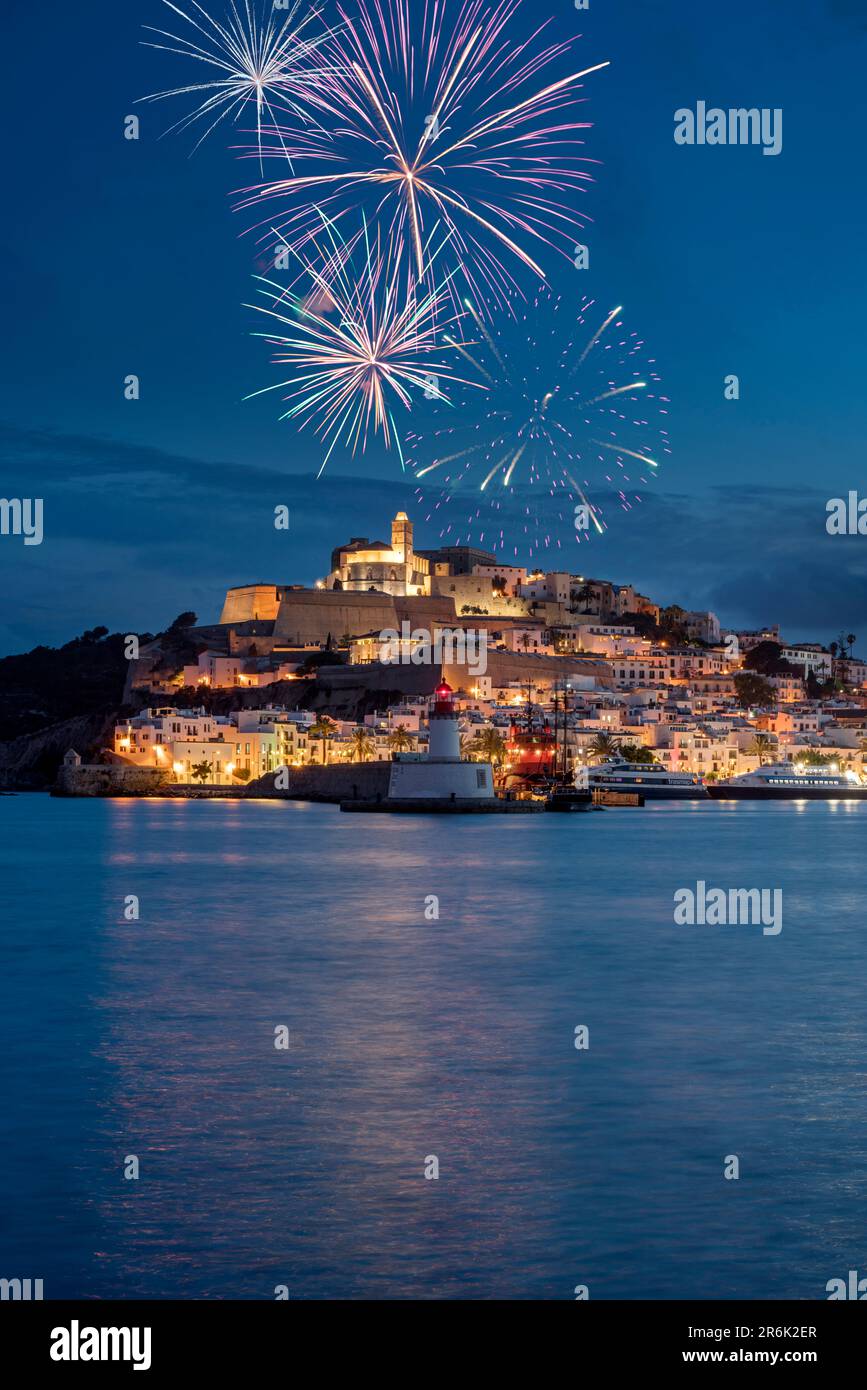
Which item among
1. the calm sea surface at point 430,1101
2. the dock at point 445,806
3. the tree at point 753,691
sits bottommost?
the calm sea surface at point 430,1101

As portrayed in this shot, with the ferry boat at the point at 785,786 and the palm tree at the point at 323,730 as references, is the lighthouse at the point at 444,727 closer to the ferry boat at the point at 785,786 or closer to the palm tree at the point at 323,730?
the palm tree at the point at 323,730

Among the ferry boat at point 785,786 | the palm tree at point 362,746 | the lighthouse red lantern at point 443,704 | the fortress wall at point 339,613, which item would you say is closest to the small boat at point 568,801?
the palm tree at point 362,746

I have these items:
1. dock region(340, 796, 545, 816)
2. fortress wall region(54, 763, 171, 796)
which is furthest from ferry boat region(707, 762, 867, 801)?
fortress wall region(54, 763, 171, 796)

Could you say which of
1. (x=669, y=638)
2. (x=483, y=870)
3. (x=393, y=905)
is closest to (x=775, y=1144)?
(x=393, y=905)

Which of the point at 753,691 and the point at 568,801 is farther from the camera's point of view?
the point at 753,691

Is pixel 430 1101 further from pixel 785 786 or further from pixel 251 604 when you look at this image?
pixel 251 604

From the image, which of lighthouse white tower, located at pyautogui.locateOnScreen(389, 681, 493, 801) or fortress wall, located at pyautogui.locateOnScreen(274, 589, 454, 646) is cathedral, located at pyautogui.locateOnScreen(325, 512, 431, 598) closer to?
fortress wall, located at pyautogui.locateOnScreen(274, 589, 454, 646)

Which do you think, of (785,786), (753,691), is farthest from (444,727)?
(753,691)
